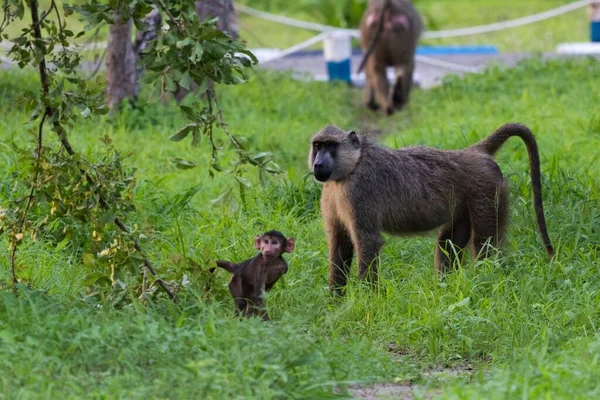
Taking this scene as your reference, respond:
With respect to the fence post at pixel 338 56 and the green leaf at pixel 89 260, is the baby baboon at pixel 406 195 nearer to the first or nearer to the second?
the green leaf at pixel 89 260

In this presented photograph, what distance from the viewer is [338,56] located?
40.6 ft

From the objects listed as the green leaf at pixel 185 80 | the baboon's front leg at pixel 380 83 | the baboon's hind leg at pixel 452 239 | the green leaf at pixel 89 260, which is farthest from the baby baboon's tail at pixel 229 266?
the baboon's front leg at pixel 380 83

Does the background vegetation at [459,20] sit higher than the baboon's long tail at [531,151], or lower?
lower

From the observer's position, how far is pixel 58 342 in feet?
13.0

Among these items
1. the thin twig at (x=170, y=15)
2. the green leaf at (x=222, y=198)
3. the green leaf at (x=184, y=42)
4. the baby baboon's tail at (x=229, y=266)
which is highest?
the thin twig at (x=170, y=15)

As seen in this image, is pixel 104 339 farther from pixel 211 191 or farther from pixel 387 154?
pixel 211 191

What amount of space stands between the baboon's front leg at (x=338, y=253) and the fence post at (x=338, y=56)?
6.88 metres

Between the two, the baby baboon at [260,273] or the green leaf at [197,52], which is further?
the baby baboon at [260,273]

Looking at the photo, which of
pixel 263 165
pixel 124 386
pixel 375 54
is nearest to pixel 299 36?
pixel 375 54

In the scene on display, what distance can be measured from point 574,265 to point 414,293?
0.88 metres

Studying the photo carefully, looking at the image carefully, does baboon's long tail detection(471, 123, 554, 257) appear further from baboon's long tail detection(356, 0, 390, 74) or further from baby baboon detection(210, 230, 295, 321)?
baboon's long tail detection(356, 0, 390, 74)

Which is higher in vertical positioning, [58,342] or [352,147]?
[352,147]

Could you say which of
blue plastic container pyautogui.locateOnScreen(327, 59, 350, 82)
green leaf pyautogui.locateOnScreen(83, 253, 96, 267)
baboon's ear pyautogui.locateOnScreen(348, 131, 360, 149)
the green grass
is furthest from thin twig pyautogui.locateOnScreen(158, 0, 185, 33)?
blue plastic container pyautogui.locateOnScreen(327, 59, 350, 82)

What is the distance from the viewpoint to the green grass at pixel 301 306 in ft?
12.3
